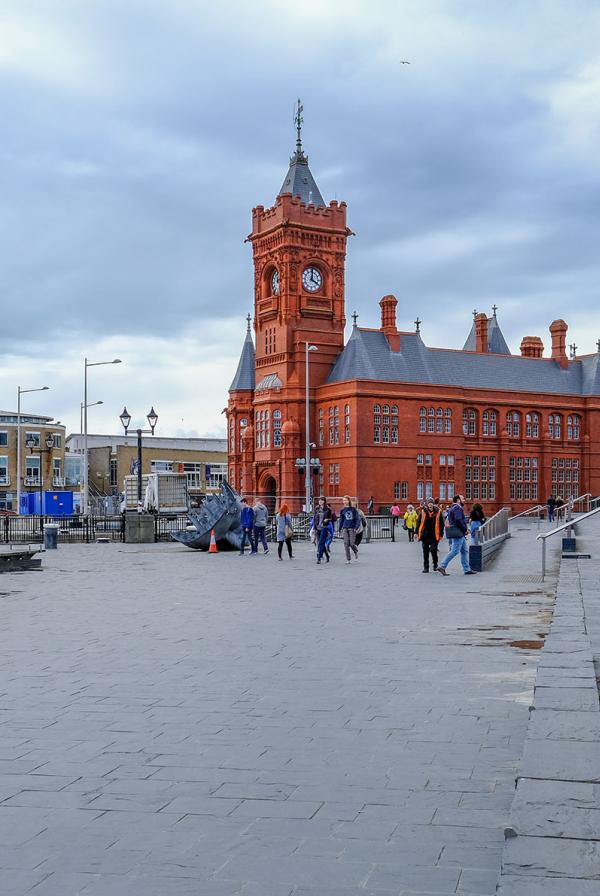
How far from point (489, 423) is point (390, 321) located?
37.7ft

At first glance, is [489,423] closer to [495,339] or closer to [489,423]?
[489,423]

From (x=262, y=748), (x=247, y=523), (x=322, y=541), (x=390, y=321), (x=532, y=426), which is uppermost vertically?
(x=390, y=321)

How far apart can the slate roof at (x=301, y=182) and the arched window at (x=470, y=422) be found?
65.6 feet

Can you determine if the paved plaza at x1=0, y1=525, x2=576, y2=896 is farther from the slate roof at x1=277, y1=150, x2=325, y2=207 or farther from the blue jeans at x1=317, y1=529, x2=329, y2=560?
the slate roof at x1=277, y1=150, x2=325, y2=207

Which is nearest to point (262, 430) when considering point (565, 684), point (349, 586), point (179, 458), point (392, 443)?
point (392, 443)

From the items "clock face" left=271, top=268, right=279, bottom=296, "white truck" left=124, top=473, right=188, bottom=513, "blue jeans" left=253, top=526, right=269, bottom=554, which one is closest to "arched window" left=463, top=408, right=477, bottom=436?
"clock face" left=271, top=268, right=279, bottom=296

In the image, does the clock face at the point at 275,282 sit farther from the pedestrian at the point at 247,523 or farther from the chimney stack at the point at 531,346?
the pedestrian at the point at 247,523

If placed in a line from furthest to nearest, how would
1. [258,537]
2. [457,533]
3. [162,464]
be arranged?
[162,464] < [258,537] < [457,533]

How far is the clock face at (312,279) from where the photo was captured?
239ft

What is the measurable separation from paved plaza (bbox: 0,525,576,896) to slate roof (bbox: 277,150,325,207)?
63946mm

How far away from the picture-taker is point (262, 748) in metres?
6.50

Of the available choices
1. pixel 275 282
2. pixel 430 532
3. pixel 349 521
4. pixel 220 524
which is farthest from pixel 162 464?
pixel 430 532

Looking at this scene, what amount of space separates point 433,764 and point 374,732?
87 cm

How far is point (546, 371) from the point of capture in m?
81.4
